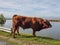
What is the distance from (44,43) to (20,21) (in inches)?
160

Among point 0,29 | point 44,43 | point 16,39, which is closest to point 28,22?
point 16,39

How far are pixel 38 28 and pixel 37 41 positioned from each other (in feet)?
8.21

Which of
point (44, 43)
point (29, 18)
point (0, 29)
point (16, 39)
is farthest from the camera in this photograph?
point (0, 29)

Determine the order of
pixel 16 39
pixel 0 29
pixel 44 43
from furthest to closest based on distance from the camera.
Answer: pixel 0 29 < pixel 16 39 < pixel 44 43

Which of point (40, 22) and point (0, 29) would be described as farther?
point (0, 29)

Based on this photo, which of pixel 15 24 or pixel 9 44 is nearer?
pixel 9 44

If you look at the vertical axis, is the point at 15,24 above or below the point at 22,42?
above

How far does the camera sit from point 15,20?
65.3 feet

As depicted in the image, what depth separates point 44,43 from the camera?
16656 mm

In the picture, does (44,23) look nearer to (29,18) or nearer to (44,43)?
(29,18)

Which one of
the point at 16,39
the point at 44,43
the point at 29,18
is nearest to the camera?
the point at 44,43

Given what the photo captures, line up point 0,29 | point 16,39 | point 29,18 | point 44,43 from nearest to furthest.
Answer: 1. point 44,43
2. point 16,39
3. point 29,18
4. point 0,29

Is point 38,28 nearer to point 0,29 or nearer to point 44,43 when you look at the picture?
point 44,43

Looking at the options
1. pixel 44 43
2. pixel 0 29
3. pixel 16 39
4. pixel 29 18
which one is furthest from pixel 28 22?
pixel 0 29
